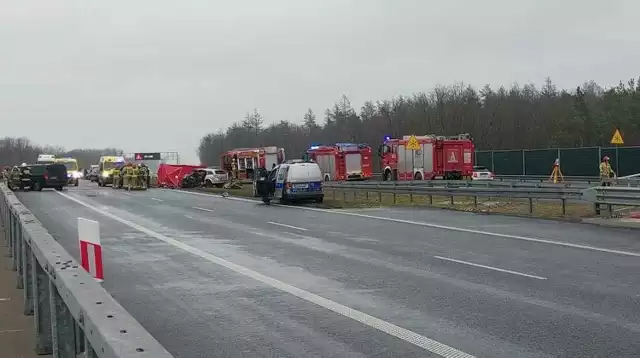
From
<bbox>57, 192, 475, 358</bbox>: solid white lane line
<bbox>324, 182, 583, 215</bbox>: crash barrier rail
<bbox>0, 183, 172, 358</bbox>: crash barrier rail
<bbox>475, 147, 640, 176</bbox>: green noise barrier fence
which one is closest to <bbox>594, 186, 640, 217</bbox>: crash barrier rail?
<bbox>324, 182, 583, 215</bbox>: crash barrier rail

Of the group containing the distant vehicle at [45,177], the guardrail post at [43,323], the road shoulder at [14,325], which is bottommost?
the road shoulder at [14,325]

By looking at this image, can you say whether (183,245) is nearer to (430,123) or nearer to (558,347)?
(558,347)

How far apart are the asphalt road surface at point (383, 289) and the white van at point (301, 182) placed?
1090 centimetres

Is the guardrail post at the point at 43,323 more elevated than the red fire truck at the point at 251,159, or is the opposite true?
the red fire truck at the point at 251,159

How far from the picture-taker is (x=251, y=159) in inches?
2265

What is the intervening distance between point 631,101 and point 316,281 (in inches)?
2808

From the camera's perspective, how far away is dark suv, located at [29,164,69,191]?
46.5m

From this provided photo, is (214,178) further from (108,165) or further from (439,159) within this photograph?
(439,159)

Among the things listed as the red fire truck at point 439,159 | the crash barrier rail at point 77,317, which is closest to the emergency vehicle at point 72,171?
the red fire truck at point 439,159

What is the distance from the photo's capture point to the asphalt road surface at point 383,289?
6.48 metres

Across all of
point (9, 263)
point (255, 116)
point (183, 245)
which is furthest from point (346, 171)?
point (255, 116)

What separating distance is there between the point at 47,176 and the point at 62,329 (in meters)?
46.3

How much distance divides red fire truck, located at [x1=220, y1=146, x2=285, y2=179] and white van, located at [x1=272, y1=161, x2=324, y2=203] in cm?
2480

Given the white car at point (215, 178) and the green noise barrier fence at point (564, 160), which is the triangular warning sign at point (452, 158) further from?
the white car at point (215, 178)
